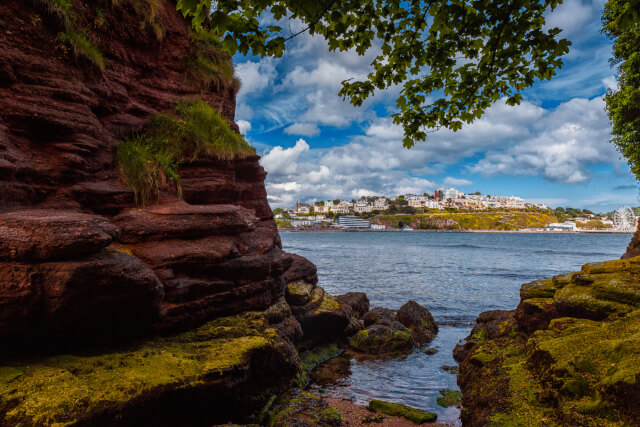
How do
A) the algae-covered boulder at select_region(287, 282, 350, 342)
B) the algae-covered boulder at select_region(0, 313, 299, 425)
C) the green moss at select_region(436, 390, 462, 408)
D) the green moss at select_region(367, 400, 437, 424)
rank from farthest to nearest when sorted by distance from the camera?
the algae-covered boulder at select_region(287, 282, 350, 342) → the green moss at select_region(436, 390, 462, 408) → the green moss at select_region(367, 400, 437, 424) → the algae-covered boulder at select_region(0, 313, 299, 425)

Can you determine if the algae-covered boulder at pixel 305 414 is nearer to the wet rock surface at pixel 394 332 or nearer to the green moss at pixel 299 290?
the green moss at pixel 299 290

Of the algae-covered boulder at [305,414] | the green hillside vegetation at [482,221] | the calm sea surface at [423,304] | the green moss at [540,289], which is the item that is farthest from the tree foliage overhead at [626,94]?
the green hillside vegetation at [482,221]

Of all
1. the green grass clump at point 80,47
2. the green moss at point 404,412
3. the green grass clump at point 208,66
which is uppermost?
the green grass clump at point 208,66

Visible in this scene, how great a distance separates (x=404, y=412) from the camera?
746 centimetres

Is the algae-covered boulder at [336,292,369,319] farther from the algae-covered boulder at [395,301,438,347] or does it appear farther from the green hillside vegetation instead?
the green hillside vegetation

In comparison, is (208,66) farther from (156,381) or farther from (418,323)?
(418,323)

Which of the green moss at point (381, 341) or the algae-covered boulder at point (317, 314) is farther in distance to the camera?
the green moss at point (381, 341)

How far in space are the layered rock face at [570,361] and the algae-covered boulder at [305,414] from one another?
2.64 metres

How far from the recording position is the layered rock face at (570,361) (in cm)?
438

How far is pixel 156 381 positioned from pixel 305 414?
2.96 m

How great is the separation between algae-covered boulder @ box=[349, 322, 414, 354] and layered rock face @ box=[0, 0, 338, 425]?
163 inches

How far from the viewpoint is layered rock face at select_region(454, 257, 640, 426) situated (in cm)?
438

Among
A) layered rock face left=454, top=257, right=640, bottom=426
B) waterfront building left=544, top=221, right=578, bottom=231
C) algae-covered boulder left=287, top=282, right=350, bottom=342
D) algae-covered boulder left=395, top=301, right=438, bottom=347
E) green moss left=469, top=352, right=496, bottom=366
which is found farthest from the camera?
waterfront building left=544, top=221, right=578, bottom=231

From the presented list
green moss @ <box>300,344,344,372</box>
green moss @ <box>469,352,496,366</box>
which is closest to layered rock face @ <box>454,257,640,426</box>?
green moss @ <box>469,352,496,366</box>
